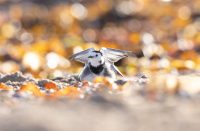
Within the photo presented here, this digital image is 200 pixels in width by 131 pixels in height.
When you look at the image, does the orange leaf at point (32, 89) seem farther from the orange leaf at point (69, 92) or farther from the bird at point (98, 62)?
the bird at point (98, 62)

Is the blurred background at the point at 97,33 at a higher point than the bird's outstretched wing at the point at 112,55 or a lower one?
higher

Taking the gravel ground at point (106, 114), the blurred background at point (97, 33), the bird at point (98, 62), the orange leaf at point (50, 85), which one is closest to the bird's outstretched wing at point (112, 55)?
the bird at point (98, 62)

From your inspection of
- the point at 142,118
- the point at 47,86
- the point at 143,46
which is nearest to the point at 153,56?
the point at 143,46

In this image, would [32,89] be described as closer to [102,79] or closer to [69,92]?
[69,92]

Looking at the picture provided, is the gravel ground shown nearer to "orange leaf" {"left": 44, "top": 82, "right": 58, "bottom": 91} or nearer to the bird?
"orange leaf" {"left": 44, "top": 82, "right": 58, "bottom": 91}

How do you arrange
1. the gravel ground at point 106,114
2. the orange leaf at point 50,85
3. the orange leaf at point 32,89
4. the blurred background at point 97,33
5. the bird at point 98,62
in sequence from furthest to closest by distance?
the blurred background at point 97,33, the bird at point 98,62, the orange leaf at point 50,85, the orange leaf at point 32,89, the gravel ground at point 106,114

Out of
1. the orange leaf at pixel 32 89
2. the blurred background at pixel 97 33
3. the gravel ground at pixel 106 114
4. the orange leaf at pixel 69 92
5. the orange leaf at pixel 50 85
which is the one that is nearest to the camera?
the gravel ground at pixel 106 114

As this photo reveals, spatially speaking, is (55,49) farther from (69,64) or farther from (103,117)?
(103,117)

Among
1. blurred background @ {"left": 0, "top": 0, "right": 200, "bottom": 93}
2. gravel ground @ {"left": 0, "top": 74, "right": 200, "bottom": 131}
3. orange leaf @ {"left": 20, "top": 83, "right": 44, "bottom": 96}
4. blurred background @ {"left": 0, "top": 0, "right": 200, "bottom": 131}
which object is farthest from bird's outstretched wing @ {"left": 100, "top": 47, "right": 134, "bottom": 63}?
blurred background @ {"left": 0, "top": 0, "right": 200, "bottom": 93}

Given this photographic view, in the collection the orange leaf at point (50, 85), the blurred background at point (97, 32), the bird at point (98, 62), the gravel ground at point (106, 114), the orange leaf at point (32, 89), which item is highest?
the blurred background at point (97, 32)
